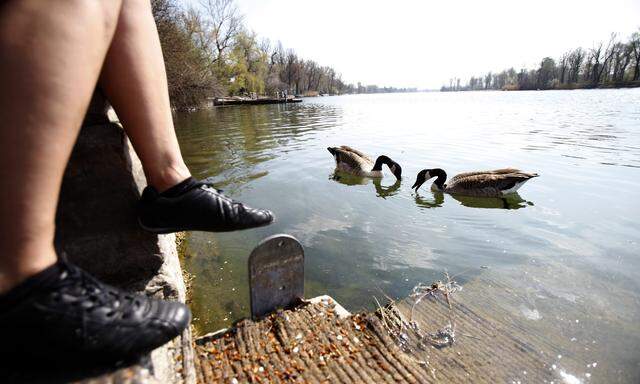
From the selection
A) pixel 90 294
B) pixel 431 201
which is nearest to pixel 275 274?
pixel 90 294

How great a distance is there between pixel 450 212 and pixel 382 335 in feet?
14.3

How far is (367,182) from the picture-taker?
8.12 m

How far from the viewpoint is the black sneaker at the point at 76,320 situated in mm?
879

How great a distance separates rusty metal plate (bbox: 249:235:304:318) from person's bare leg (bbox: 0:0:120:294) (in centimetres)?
136

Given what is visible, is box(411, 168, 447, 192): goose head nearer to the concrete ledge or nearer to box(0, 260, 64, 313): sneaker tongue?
the concrete ledge

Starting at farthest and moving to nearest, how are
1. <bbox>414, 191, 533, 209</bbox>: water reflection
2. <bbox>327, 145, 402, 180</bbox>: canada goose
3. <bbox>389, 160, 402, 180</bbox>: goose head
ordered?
<bbox>327, 145, 402, 180</bbox>: canada goose < <bbox>389, 160, 402, 180</bbox>: goose head < <bbox>414, 191, 533, 209</bbox>: water reflection

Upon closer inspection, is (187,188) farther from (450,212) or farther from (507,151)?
(507,151)

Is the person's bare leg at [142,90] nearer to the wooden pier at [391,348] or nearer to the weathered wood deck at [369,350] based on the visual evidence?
the wooden pier at [391,348]

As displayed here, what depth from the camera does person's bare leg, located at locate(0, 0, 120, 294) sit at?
2.71ft

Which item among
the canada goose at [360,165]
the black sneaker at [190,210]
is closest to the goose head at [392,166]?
the canada goose at [360,165]

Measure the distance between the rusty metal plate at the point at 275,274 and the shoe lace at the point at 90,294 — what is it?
1.12 metres

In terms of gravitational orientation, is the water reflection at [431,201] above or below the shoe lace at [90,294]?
below

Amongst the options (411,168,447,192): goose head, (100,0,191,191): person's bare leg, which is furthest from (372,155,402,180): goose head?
(100,0,191,191): person's bare leg

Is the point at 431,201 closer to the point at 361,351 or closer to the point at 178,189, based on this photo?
the point at 361,351
